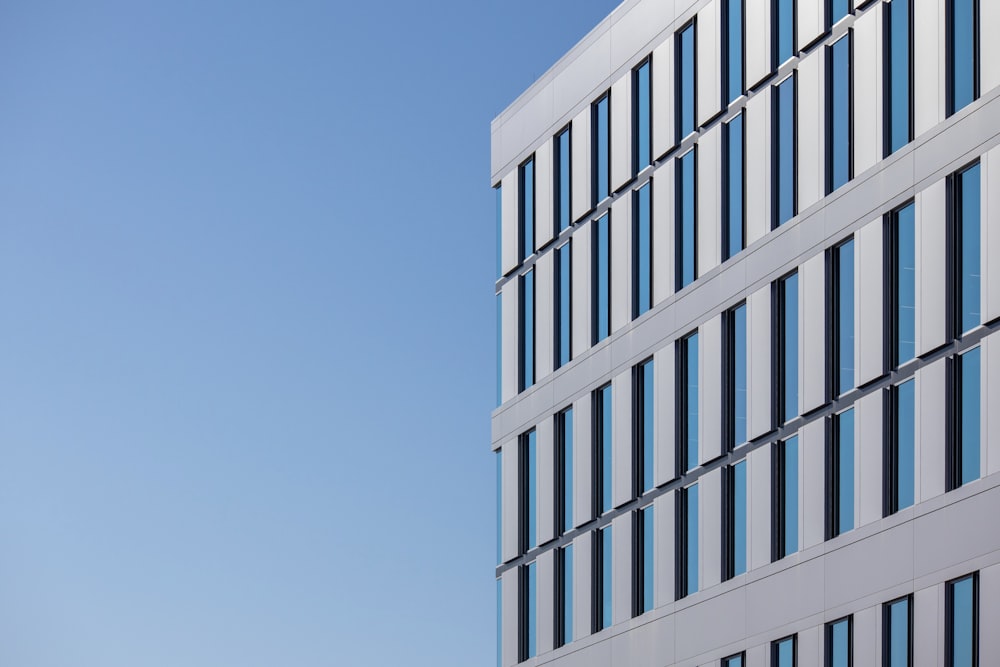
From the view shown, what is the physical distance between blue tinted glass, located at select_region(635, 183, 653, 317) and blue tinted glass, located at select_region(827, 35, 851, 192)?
281 inches

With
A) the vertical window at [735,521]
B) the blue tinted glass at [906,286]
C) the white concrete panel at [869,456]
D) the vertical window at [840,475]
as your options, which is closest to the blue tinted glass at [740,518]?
the vertical window at [735,521]

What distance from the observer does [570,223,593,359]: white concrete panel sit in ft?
152

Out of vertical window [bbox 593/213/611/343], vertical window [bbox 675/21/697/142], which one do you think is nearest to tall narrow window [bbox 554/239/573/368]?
vertical window [bbox 593/213/611/343]

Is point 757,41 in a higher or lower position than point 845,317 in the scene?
higher

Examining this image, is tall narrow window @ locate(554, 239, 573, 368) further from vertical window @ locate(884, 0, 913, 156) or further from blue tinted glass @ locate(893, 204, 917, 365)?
blue tinted glass @ locate(893, 204, 917, 365)

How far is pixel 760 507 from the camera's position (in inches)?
1500

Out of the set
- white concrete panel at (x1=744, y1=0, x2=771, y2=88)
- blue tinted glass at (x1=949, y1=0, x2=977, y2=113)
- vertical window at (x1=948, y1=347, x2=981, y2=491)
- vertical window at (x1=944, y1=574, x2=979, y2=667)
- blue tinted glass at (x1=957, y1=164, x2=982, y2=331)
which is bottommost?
vertical window at (x1=944, y1=574, x2=979, y2=667)

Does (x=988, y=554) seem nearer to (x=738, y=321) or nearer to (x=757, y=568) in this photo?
(x=757, y=568)

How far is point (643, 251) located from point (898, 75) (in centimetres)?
998

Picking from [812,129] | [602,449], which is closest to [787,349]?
[812,129]

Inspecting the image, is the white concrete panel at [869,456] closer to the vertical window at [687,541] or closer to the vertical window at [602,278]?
the vertical window at [687,541]

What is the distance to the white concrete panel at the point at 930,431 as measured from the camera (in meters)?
33.0

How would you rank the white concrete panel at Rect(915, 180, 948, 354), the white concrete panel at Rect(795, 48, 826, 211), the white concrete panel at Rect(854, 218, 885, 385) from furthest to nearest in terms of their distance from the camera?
1. the white concrete panel at Rect(795, 48, 826, 211)
2. the white concrete panel at Rect(854, 218, 885, 385)
3. the white concrete panel at Rect(915, 180, 948, 354)

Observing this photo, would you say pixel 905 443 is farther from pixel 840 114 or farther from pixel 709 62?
pixel 709 62
